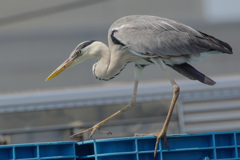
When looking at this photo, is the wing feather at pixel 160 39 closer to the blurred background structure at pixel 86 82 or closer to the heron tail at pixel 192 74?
the heron tail at pixel 192 74

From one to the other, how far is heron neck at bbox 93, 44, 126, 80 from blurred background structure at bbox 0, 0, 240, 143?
93cm

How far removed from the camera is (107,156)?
2441 millimetres

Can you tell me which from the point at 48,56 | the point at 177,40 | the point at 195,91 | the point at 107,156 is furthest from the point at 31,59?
the point at 107,156

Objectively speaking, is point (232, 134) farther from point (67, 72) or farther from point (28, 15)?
point (28, 15)

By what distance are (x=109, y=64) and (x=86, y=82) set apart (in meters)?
1.21

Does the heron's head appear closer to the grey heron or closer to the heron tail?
the grey heron

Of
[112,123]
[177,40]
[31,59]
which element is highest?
[31,59]

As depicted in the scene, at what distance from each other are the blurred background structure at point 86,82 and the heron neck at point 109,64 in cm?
93

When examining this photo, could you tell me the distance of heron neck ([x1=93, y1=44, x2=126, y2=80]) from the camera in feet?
10.3

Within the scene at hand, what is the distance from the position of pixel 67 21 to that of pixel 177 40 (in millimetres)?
1631

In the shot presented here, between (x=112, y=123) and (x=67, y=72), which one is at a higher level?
(x=67, y=72)

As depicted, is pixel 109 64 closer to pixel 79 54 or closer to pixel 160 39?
pixel 79 54

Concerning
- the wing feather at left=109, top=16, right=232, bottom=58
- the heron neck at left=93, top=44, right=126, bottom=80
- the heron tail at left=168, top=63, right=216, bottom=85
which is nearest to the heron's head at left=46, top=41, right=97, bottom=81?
the heron neck at left=93, top=44, right=126, bottom=80

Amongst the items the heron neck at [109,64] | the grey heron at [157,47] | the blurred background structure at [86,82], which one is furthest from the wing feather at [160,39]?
the blurred background structure at [86,82]
